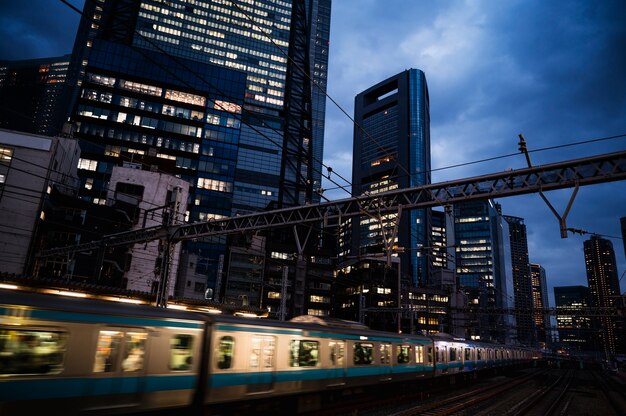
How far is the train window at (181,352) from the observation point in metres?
9.34

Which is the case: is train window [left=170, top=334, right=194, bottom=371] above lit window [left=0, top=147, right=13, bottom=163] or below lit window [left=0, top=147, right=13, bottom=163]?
below

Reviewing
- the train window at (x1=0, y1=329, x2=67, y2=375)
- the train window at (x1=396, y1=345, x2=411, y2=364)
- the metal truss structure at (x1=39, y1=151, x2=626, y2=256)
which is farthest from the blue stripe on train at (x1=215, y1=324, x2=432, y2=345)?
the metal truss structure at (x1=39, y1=151, x2=626, y2=256)

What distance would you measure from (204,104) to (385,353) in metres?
80.0

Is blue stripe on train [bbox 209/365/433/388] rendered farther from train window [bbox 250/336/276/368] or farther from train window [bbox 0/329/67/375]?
train window [bbox 0/329/67/375]

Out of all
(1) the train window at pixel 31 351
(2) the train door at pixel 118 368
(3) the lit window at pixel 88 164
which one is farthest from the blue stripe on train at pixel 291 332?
(3) the lit window at pixel 88 164

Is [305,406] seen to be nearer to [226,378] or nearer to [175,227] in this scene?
[226,378]

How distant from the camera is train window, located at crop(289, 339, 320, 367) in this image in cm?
1270

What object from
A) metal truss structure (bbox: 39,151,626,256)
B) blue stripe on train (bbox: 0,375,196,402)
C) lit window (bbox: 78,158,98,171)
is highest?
lit window (bbox: 78,158,98,171)

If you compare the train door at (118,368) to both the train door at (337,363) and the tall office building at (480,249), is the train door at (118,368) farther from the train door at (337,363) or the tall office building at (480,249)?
the tall office building at (480,249)

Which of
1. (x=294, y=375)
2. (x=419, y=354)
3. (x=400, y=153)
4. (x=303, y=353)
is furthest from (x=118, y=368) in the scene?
(x=400, y=153)

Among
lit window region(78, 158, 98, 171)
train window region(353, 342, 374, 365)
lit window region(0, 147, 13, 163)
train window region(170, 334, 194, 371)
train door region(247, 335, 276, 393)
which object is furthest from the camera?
lit window region(78, 158, 98, 171)

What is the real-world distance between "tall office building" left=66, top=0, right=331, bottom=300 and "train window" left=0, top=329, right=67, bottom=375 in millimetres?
53817

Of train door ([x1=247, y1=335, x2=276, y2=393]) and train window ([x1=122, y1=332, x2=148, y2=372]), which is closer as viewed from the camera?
train window ([x1=122, y1=332, x2=148, y2=372])

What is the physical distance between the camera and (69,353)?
7.52m
